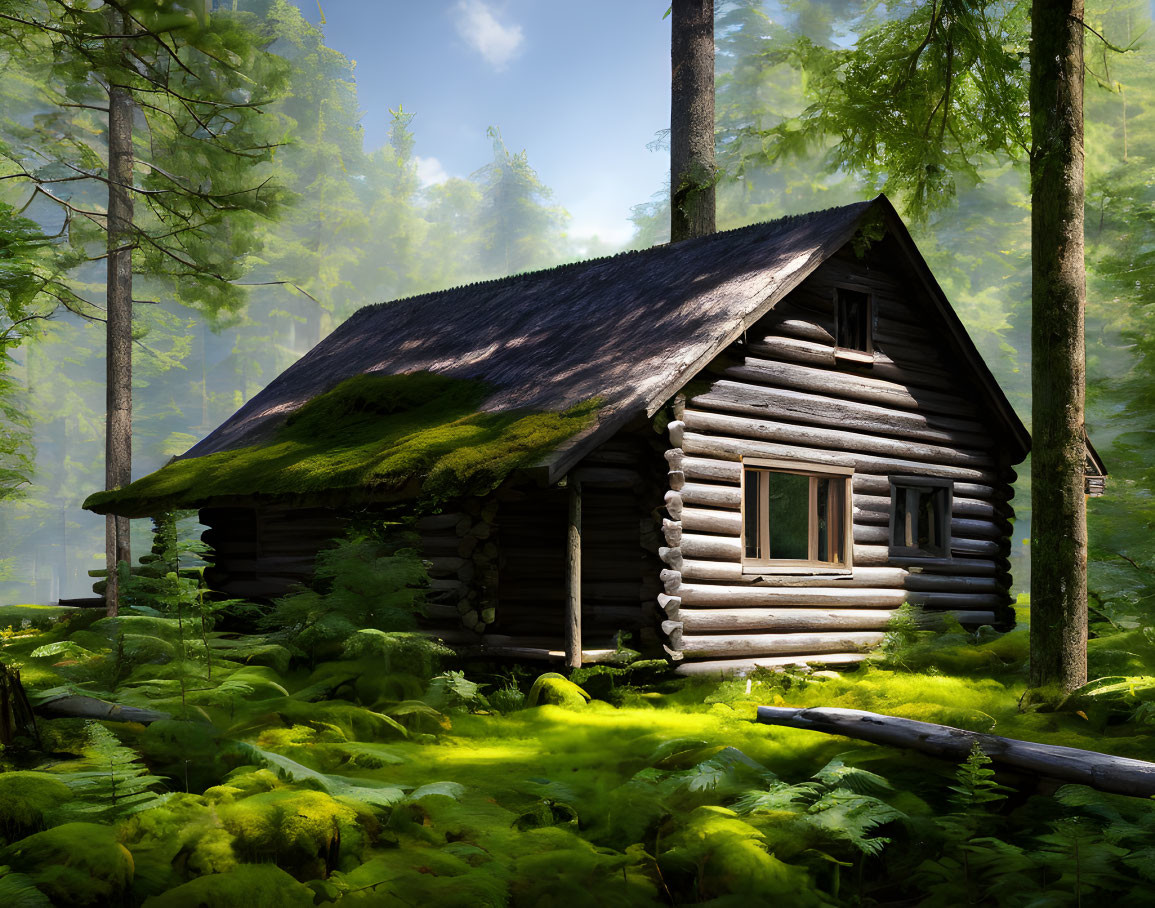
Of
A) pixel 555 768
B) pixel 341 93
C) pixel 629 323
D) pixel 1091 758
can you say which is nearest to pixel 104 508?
pixel 629 323

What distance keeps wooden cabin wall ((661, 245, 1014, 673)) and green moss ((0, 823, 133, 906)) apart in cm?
734

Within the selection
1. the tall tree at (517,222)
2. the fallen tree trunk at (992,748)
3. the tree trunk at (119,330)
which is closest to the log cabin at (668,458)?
the fallen tree trunk at (992,748)

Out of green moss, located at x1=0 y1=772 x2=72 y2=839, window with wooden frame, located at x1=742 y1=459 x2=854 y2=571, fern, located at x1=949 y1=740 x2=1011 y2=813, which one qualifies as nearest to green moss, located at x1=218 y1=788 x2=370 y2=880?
green moss, located at x1=0 y1=772 x2=72 y2=839

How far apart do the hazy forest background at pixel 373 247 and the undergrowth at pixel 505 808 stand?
58.4 feet

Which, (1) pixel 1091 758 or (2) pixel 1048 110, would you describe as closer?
(1) pixel 1091 758

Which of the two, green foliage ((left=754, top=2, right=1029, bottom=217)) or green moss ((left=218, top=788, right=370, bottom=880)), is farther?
green foliage ((left=754, top=2, right=1029, bottom=217))

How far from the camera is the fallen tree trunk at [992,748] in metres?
5.24

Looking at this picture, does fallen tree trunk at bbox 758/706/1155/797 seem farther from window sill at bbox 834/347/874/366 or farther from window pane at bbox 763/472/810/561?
window pane at bbox 763/472/810/561

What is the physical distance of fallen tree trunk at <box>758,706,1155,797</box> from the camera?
5.24m

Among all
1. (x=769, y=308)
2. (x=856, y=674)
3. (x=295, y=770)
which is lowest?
(x=856, y=674)

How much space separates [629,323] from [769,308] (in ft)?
6.58

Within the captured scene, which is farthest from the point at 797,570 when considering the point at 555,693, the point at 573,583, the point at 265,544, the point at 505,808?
the point at 265,544

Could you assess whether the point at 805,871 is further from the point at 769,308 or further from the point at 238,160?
the point at 238,160

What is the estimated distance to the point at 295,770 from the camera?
5.19 metres
